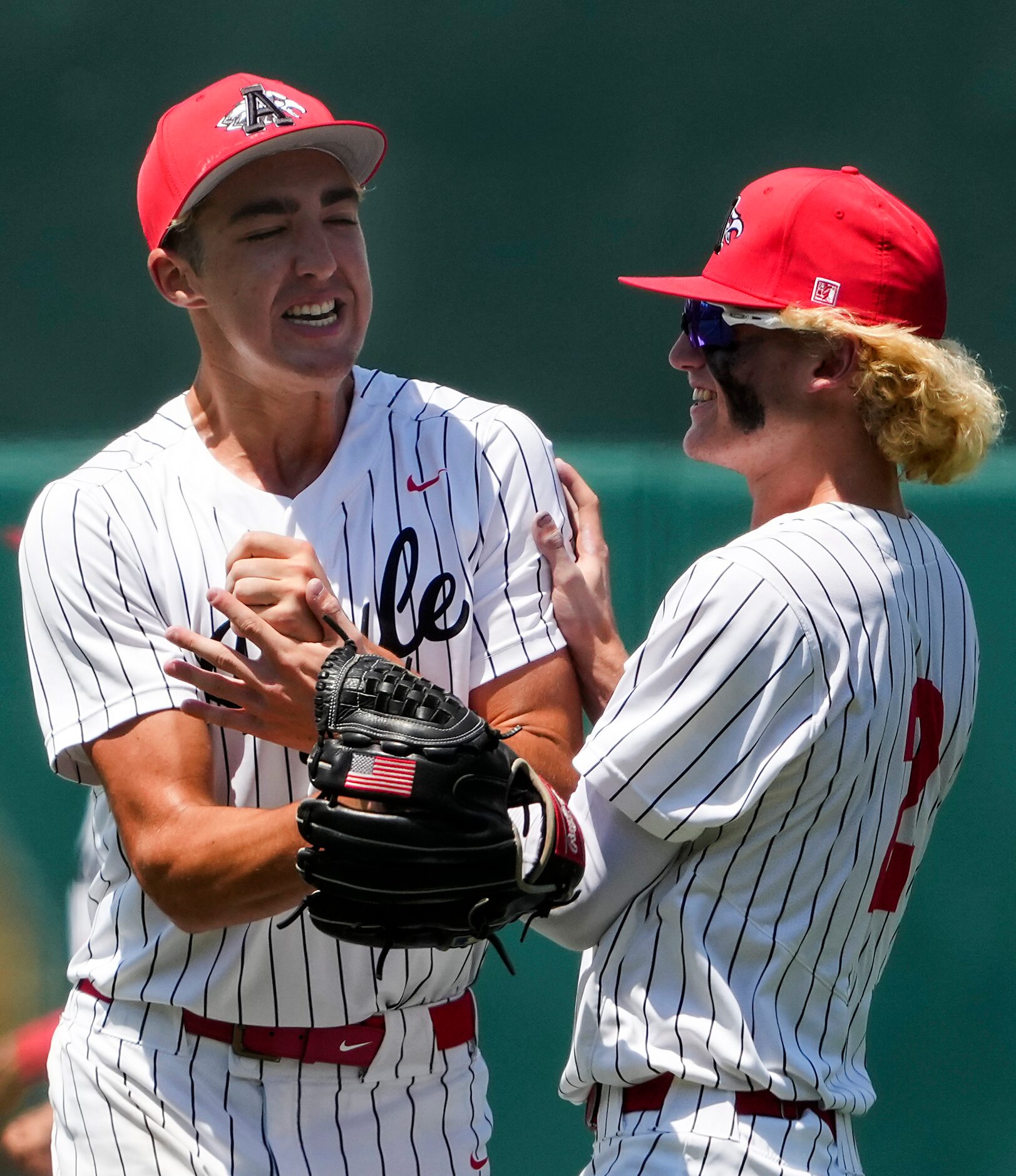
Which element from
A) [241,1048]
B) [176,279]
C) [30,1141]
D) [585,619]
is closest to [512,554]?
[585,619]

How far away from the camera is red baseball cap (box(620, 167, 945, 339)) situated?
70.6 inches

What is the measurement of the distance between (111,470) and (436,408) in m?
0.45

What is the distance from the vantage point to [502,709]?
6.36ft

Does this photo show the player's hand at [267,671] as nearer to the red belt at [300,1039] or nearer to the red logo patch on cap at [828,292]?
the red belt at [300,1039]

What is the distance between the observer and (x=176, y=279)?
210cm

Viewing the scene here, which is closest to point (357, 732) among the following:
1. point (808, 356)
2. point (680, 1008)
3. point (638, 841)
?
point (638, 841)

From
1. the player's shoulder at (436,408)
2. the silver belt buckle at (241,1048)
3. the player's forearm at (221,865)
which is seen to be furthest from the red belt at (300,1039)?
the player's shoulder at (436,408)

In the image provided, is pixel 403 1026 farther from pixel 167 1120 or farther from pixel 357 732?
pixel 357 732

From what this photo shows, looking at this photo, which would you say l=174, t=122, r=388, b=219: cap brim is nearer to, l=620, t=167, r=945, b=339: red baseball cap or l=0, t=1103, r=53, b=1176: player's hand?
l=620, t=167, r=945, b=339: red baseball cap

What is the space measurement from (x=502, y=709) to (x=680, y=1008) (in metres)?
0.47

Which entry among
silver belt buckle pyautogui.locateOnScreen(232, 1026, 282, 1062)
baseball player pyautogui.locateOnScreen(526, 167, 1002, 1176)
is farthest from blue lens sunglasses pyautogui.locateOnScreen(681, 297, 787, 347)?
silver belt buckle pyautogui.locateOnScreen(232, 1026, 282, 1062)

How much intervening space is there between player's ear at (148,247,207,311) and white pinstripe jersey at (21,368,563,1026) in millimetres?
189

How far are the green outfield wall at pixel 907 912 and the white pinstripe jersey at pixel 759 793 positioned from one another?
128cm

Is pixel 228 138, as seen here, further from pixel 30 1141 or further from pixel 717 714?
pixel 30 1141
